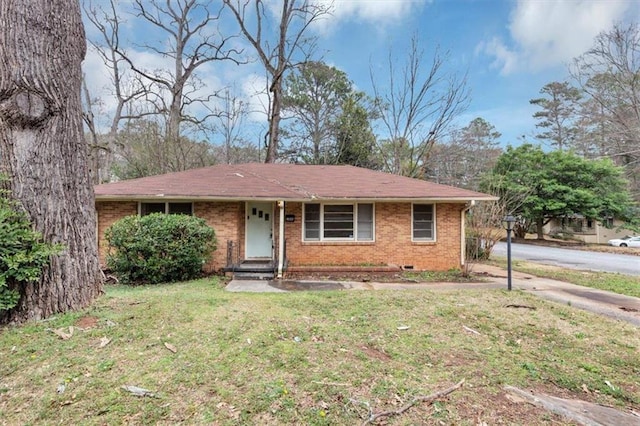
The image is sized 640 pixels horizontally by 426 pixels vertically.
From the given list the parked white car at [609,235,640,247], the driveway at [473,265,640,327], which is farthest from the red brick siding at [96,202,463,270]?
the parked white car at [609,235,640,247]

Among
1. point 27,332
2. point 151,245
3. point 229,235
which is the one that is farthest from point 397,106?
point 27,332

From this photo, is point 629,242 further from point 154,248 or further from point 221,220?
point 154,248

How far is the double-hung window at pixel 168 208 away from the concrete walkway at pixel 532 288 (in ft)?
9.30

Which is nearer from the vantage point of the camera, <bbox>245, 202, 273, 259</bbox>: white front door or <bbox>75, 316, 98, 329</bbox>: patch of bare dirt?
<bbox>75, 316, 98, 329</bbox>: patch of bare dirt

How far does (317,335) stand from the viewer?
14.1ft

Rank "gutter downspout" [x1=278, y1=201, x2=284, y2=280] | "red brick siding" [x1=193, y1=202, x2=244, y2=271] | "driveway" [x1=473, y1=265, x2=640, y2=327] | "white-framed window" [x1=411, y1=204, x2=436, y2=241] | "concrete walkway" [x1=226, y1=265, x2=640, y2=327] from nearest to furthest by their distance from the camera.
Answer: "driveway" [x1=473, y1=265, x2=640, y2=327], "concrete walkway" [x1=226, y1=265, x2=640, y2=327], "gutter downspout" [x1=278, y1=201, x2=284, y2=280], "red brick siding" [x1=193, y1=202, x2=244, y2=271], "white-framed window" [x1=411, y1=204, x2=436, y2=241]

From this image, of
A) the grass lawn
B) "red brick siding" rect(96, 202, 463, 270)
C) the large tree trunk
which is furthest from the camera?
"red brick siding" rect(96, 202, 463, 270)

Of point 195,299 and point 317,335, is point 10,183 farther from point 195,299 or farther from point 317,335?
point 317,335

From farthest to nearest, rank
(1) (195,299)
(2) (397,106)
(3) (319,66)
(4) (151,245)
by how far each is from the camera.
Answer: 1. (3) (319,66)
2. (2) (397,106)
3. (4) (151,245)
4. (1) (195,299)

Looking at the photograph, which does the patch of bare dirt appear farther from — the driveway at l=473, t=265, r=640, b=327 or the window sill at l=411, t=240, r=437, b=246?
the window sill at l=411, t=240, r=437, b=246

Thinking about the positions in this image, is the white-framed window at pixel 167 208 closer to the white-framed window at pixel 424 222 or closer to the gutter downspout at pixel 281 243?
the gutter downspout at pixel 281 243

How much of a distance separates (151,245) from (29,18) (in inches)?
198

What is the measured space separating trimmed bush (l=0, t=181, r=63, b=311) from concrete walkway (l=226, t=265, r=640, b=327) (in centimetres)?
392

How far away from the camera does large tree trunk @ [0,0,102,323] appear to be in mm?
3980
